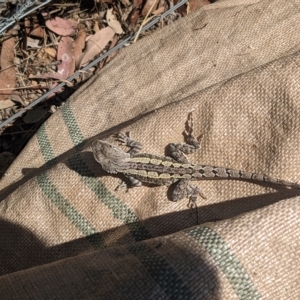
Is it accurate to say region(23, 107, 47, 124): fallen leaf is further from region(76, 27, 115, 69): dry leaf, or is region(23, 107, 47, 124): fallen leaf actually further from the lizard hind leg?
the lizard hind leg

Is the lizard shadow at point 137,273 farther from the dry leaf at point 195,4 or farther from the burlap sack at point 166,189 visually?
the dry leaf at point 195,4

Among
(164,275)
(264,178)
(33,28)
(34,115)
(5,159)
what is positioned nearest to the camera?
(164,275)

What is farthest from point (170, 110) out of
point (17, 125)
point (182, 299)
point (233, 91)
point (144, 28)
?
point (17, 125)

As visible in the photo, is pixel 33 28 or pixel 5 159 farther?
pixel 33 28

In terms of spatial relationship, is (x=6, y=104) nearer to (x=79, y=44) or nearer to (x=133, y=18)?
(x=79, y=44)

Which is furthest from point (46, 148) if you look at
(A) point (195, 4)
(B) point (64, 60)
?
(A) point (195, 4)

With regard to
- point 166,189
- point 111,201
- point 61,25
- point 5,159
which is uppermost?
point 61,25

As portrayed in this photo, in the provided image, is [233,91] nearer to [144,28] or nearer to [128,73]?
[128,73]
